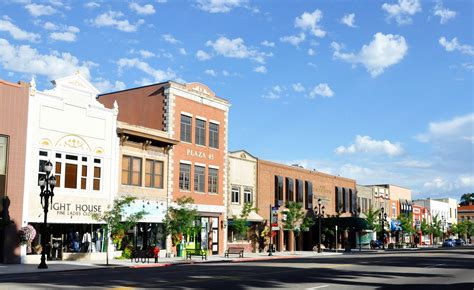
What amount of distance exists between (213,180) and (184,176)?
13.4ft

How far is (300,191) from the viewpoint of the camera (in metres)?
65.6

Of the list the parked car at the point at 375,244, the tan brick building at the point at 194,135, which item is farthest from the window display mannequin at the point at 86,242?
the parked car at the point at 375,244

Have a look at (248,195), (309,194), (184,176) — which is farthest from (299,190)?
(184,176)

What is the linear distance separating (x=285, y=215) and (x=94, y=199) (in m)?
27.3

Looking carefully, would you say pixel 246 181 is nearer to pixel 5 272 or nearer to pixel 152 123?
pixel 152 123

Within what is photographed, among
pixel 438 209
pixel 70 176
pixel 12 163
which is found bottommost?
pixel 70 176

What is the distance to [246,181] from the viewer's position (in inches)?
2210

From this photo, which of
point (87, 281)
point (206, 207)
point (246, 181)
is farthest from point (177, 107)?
point (87, 281)

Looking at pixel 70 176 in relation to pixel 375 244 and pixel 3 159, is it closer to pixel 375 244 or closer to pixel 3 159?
pixel 3 159

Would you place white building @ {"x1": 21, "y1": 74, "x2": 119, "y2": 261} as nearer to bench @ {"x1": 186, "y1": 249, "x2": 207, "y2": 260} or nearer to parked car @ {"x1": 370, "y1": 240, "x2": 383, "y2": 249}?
bench @ {"x1": 186, "y1": 249, "x2": 207, "y2": 260}

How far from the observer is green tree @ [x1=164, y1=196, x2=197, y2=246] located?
4175cm

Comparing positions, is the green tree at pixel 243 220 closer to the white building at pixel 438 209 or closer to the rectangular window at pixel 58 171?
the rectangular window at pixel 58 171

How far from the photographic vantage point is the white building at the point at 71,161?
116ft

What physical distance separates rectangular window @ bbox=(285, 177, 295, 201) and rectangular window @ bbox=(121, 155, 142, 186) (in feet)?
78.6
